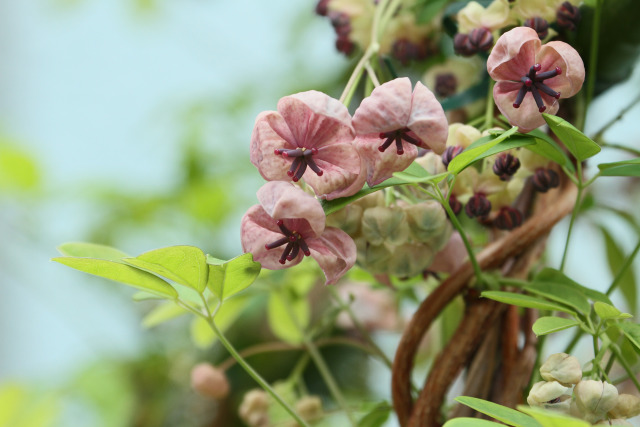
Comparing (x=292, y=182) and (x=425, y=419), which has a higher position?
(x=292, y=182)

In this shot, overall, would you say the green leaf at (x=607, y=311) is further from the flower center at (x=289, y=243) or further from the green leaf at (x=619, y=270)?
the green leaf at (x=619, y=270)

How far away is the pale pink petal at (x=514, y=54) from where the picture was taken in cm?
28

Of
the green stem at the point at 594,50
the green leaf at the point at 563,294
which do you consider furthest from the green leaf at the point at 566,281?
the green stem at the point at 594,50

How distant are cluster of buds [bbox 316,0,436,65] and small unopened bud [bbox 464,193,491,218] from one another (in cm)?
14

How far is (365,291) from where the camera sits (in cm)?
71

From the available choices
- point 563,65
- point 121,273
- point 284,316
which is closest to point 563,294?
point 563,65

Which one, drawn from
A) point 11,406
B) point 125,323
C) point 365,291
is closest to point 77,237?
point 125,323

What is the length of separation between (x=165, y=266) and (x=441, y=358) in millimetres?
170

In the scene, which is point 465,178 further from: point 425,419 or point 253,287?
point 253,287

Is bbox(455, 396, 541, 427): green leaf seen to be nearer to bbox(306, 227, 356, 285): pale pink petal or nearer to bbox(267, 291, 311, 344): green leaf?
bbox(306, 227, 356, 285): pale pink petal

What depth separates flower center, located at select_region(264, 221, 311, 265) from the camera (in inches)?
11.3

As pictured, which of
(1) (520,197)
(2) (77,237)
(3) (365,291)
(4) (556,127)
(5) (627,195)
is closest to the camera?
(4) (556,127)

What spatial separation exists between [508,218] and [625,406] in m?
0.12

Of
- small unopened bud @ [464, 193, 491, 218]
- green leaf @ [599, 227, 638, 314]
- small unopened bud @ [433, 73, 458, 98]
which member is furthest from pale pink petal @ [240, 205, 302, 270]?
green leaf @ [599, 227, 638, 314]
